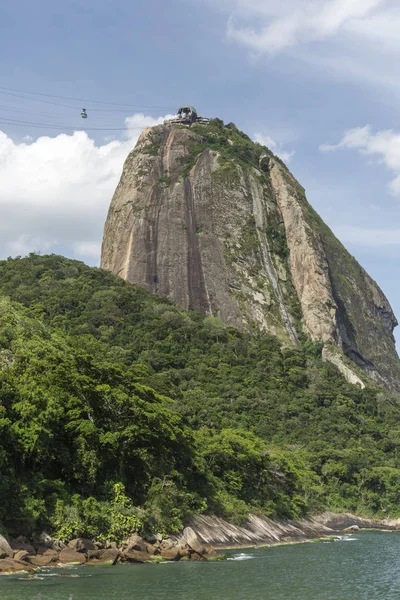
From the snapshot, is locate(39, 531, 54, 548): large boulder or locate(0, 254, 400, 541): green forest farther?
locate(0, 254, 400, 541): green forest

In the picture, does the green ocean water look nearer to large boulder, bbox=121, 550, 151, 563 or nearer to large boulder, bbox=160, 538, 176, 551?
large boulder, bbox=121, 550, 151, 563

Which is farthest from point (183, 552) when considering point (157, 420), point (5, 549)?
point (5, 549)

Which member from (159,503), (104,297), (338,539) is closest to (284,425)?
(338,539)

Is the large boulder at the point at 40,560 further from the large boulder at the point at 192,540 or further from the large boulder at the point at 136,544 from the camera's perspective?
the large boulder at the point at 192,540

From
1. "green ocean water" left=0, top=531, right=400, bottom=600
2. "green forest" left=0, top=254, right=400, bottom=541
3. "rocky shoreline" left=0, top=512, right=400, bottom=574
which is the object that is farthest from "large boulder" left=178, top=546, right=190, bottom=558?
"green forest" left=0, top=254, right=400, bottom=541

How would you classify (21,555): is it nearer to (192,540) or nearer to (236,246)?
(192,540)

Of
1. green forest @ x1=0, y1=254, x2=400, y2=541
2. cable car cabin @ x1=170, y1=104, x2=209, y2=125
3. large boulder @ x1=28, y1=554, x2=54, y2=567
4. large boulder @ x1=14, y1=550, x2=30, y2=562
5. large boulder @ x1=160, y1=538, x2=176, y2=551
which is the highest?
cable car cabin @ x1=170, y1=104, x2=209, y2=125

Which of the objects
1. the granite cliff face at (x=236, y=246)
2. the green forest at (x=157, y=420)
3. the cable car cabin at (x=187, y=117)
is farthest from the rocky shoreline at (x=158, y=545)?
the cable car cabin at (x=187, y=117)
